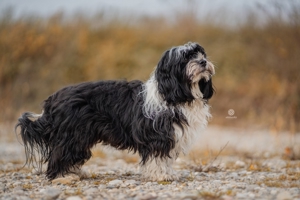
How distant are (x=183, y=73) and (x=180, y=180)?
3.81 ft

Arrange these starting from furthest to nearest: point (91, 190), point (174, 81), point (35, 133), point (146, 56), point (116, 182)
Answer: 1. point (146, 56)
2. point (35, 133)
3. point (174, 81)
4. point (116, 182)
5. point (91, 190)

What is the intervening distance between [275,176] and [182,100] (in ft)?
4.60

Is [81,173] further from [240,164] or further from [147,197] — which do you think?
[240,164]

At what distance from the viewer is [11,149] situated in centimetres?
840

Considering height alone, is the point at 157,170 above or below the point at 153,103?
below

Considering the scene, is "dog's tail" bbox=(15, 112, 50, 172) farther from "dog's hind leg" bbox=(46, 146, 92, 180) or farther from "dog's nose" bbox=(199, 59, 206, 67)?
"dog's nose" bbox=(199, 59, 206, 67)

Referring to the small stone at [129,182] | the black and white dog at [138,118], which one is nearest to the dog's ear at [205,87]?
the black and white dog at [138,118]

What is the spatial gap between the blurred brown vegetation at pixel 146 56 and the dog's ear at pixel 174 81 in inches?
165

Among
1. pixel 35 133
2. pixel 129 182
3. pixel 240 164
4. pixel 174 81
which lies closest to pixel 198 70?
pixel 174 81

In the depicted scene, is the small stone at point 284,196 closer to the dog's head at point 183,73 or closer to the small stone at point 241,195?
the small stone at point 241,195

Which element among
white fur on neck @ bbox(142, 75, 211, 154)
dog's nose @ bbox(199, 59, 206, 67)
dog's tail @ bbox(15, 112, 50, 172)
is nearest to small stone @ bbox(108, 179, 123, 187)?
white fur on neck @ bbox(142, 75, 211, 154)

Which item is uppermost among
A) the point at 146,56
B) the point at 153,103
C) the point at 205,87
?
the point at 146,56

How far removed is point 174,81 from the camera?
5066 millimetres

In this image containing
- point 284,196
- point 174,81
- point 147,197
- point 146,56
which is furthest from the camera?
point 146,56
